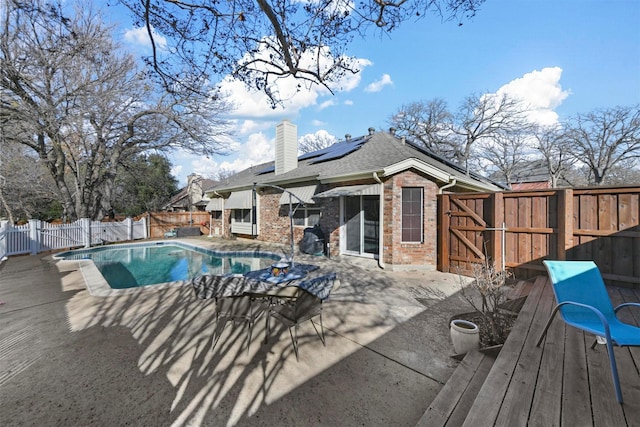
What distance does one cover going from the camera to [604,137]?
85.1ft

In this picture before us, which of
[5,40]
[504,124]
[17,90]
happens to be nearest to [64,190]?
[17,90]

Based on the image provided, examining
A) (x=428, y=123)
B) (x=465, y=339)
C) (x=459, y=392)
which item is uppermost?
(x=428, y=123)

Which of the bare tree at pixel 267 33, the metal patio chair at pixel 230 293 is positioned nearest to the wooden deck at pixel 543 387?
the metal patio chair at pixel 230 293

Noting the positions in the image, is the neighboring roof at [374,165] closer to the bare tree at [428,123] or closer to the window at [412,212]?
the window at [412,212]

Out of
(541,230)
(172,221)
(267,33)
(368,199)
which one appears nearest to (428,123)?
(368,199)

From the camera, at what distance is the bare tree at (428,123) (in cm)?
3123

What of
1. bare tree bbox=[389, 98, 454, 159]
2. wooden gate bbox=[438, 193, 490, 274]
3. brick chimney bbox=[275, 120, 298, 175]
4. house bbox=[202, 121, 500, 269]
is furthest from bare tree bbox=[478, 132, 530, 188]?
wooden gate bbox=[438, 193, 490, 274]

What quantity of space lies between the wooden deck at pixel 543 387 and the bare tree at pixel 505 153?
32.4 meters

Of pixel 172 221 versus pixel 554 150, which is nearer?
pixel 172 221

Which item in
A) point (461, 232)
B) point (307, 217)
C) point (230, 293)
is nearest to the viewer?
point (230, 293)

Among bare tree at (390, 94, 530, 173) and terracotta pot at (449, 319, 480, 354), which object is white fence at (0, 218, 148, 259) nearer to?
terracotta pot at (449, 319, 480, 354)

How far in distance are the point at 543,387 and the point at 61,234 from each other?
68.4ft

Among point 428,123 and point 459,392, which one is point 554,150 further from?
point 459,392

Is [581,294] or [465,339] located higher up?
[581,294]
